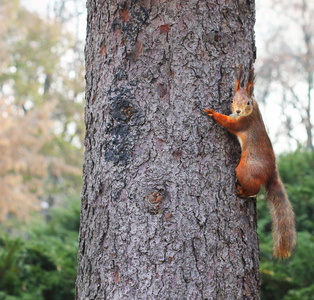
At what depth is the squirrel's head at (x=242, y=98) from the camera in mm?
1624

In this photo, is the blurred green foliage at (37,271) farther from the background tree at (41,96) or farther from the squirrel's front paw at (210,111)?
the background tree at (41,96)

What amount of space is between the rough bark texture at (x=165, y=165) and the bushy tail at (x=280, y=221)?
0.61 ft

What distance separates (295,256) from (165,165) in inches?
105

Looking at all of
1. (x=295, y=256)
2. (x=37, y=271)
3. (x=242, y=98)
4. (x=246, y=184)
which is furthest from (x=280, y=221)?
(x=37, y=271)

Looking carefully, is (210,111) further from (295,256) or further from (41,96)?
(41,96)

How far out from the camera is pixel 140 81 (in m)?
1.60

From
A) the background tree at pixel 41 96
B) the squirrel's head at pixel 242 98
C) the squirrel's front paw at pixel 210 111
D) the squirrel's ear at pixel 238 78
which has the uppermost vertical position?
the background tree at pixel 41 96

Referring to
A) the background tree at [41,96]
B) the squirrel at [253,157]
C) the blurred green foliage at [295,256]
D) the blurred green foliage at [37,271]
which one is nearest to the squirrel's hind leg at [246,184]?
the squirrel at [253,157]

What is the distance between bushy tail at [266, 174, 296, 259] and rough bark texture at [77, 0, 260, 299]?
0.19 meters

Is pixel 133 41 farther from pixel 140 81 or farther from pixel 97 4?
pixel 97 4

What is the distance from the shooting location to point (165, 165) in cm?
154

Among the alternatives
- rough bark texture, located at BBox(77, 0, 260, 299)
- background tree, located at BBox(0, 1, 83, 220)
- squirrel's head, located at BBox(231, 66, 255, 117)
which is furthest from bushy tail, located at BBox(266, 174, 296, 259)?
background tree, located at BBox(0, 1, 83, 220)

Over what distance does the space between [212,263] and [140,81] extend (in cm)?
82

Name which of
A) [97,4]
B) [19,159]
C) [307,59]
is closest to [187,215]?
[97,4]
